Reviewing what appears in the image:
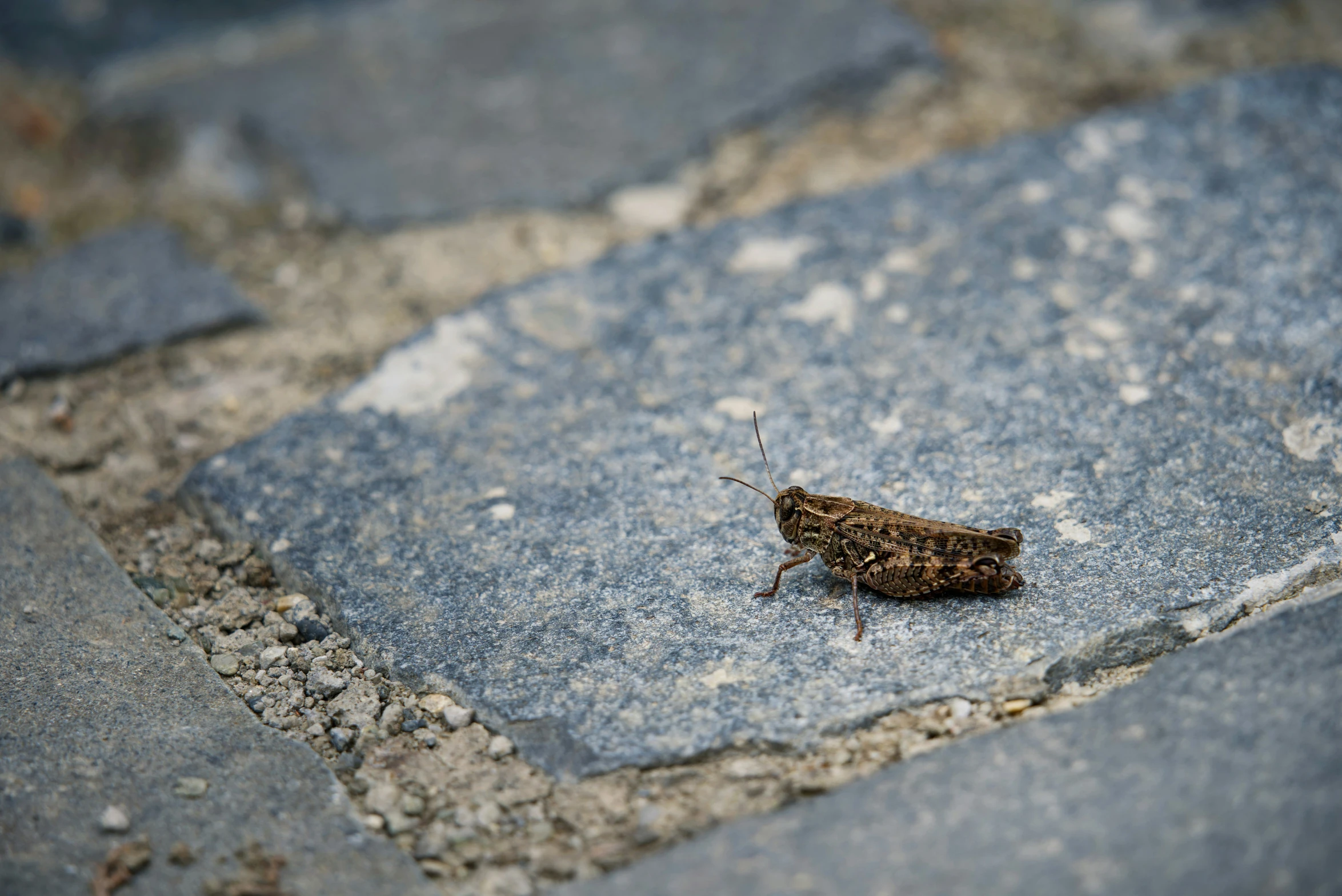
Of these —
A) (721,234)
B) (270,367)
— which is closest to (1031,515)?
(721,234)

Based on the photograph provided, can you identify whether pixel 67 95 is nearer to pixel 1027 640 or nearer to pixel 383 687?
pixel 383 687

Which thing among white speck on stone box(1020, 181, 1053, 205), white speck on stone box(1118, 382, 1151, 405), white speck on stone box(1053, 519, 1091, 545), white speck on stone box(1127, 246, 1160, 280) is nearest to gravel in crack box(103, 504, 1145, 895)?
white speck on stone box(1053, 519, 1091, 545)

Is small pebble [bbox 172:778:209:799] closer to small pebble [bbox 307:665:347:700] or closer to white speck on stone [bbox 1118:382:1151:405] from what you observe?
small pebble [bbox 307:665:347:700]

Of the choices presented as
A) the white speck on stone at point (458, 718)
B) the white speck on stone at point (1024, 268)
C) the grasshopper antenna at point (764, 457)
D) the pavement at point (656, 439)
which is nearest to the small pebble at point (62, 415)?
the pavement at point (656, 439)

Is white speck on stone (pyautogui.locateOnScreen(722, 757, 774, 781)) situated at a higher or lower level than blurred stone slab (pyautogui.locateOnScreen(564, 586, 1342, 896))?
lower

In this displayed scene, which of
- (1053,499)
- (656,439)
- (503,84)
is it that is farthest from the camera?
(503,84)

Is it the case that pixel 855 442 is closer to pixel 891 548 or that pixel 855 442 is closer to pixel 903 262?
pixel 891 548

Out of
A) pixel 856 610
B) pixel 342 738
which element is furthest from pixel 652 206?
pixel 342 738
